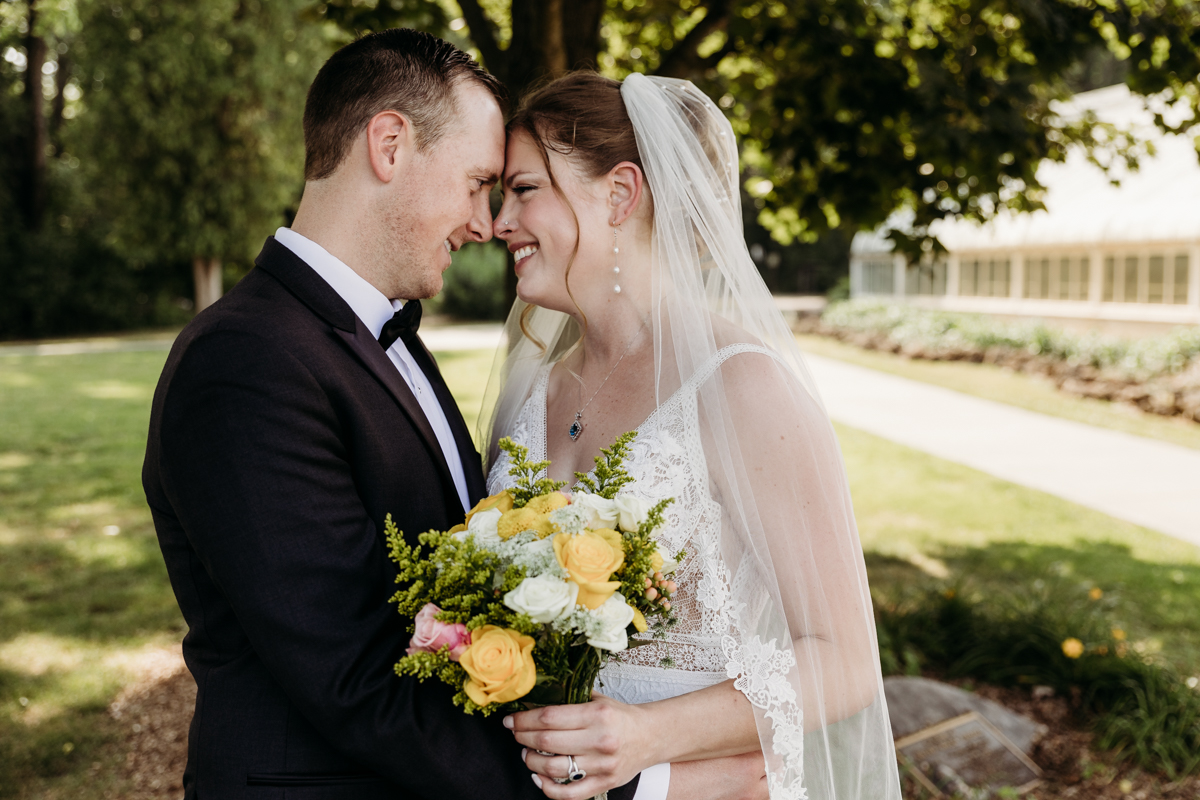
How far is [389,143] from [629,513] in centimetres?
111

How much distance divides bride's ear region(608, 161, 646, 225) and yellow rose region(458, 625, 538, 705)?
1459 millimetres

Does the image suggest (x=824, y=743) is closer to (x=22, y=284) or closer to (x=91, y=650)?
(x=91, y=650)

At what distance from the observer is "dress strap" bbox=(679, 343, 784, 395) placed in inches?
93.7

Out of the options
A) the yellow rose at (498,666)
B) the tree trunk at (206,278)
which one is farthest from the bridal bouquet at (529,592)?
the tree trunk at (206,278)

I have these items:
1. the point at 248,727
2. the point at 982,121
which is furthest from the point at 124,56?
the point at 248,727

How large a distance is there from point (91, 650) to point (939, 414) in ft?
36.7

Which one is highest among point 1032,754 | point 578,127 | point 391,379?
point 578,127

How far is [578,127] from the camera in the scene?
102 inches

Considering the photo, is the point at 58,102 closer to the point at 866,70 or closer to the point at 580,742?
the point at 866,70

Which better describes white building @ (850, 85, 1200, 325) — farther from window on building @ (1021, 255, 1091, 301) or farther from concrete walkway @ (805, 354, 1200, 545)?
concrete walkway @ (805, 354, 1200, 545)

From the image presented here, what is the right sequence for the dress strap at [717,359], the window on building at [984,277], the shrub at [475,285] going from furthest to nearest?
the shrub at [475,285] < the window on building at [984,277] < the dress strap at [717,359]

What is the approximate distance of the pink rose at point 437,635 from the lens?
5.24 ft

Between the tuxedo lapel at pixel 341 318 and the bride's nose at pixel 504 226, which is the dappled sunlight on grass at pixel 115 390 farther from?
the tuxedo lapel at pixel 341 318

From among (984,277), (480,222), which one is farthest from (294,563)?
(984,277)
